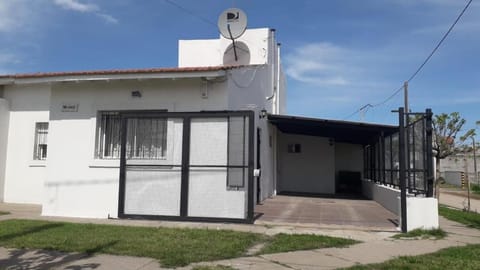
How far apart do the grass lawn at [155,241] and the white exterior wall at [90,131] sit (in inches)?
68.0

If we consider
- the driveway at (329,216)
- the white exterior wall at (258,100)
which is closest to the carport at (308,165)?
the white exterior wall at (258,100)

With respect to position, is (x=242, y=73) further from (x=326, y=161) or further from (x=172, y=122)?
(x=326, y=161)

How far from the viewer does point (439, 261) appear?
5.86 meters

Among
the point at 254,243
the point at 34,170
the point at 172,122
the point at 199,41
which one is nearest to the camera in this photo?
the point at 254,243

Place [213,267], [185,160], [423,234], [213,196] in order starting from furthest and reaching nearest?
[185,160] → [213,196] → [423,234] → [213,267]

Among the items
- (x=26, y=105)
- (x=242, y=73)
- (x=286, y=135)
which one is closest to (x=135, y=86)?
(x=242, y=73)

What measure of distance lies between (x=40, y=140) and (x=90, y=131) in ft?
10.3

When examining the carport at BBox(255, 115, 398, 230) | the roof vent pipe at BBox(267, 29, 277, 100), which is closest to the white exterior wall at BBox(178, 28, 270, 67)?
the roof vent pipe at BBox(267, 29, 277, 100)

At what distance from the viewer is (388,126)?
43.2 ft

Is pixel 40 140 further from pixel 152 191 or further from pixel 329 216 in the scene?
pixel 329 216

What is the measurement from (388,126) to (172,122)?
733 cm

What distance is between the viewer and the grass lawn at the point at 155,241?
20.1 ft

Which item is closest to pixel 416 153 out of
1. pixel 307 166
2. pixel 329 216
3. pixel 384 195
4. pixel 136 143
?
pixel 329 216

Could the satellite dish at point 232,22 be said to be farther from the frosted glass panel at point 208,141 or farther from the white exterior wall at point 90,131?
the frosted glass panel at point 208,141
